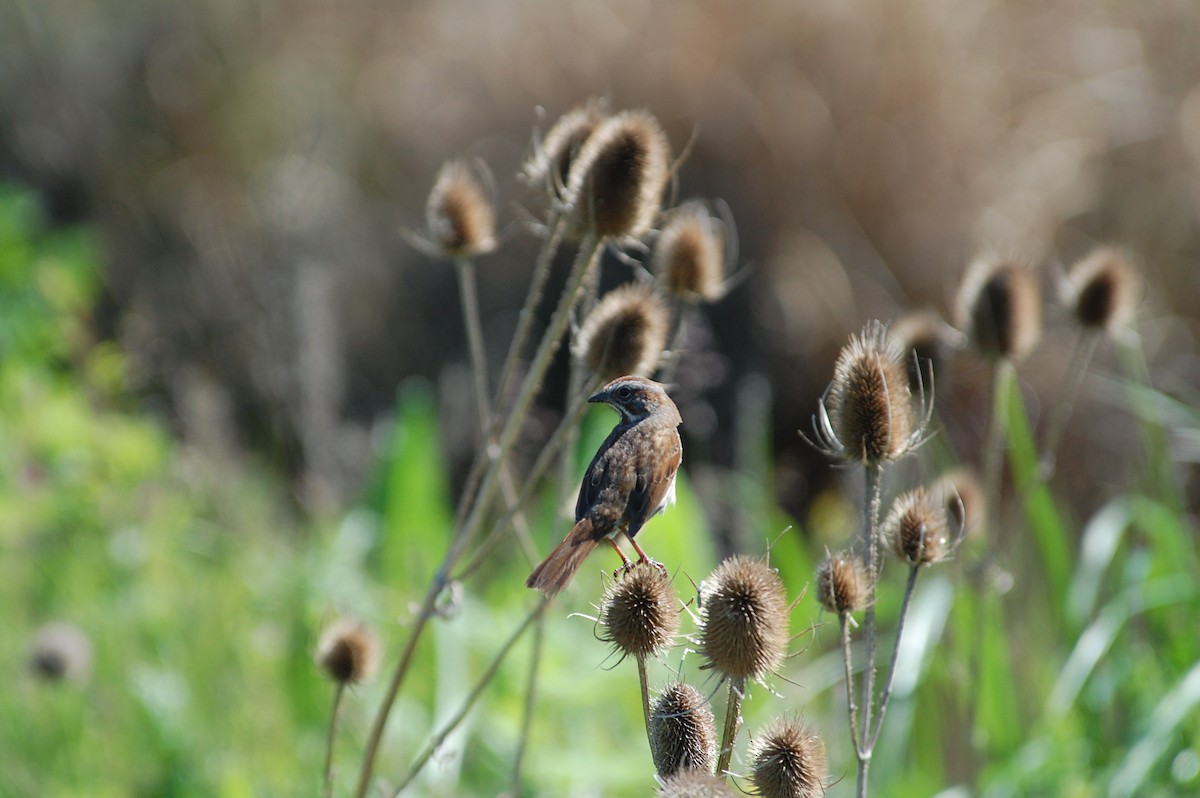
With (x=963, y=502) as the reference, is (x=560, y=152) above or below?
above

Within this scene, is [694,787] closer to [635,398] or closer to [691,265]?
[635,398]

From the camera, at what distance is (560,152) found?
2072 millimetres

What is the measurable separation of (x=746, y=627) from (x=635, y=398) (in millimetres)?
338

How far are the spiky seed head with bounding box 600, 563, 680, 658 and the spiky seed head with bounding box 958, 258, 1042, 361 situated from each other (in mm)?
1166

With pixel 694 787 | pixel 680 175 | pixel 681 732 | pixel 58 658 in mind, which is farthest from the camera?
pixel 680 175

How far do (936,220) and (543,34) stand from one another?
262cm

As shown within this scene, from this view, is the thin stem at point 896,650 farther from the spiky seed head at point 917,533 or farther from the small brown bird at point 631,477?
the small brown bird at point 631,477

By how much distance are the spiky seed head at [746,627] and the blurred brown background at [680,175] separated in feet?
13.6

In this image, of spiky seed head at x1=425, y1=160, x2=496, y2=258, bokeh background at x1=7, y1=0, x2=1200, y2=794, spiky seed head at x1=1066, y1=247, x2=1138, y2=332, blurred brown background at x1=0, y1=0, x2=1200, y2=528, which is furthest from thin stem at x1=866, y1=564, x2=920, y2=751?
blurred brown background at x1=0, y1=0, x2=1200, y2=528

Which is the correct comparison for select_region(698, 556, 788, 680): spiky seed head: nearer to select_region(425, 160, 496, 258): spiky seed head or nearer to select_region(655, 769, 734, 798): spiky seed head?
select_region(655, 769, 734, 798): spiky seed head

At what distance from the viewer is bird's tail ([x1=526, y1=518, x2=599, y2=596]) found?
130 centimetres

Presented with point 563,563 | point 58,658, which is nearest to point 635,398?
point 563,563

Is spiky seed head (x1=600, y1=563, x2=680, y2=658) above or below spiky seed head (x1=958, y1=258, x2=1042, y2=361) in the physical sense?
below

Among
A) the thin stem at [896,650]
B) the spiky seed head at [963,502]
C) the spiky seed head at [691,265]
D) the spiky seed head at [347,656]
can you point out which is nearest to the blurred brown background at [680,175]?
the spiky seed head at [963,502]
